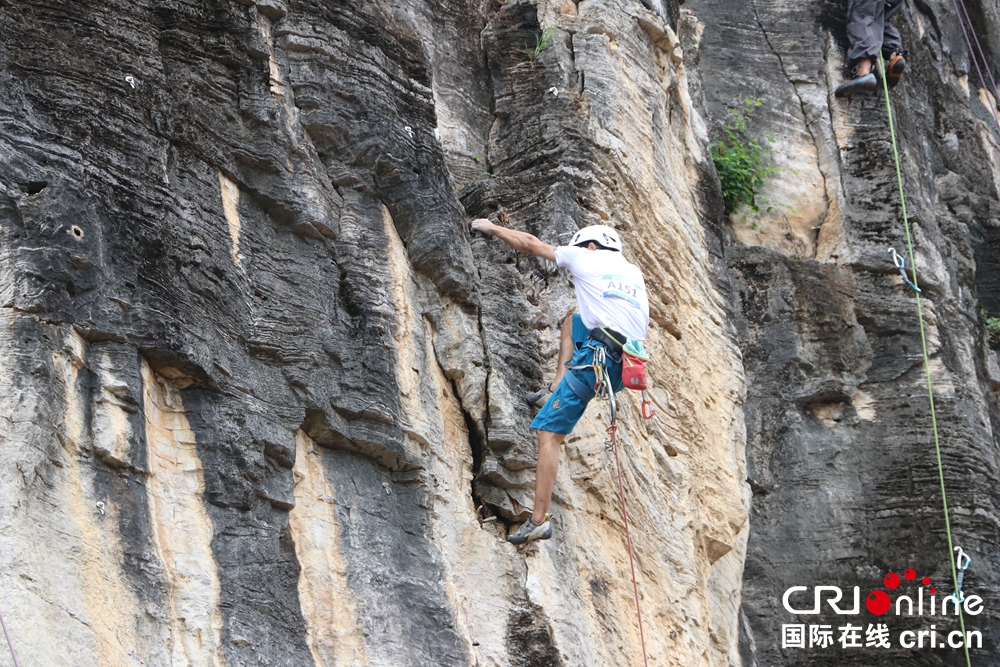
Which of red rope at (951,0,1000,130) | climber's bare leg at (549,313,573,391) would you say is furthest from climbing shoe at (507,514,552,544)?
red rope at (951,0,1000,130)

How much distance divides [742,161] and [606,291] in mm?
7255

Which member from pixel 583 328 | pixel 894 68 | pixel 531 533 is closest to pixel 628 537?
pixel 531 533

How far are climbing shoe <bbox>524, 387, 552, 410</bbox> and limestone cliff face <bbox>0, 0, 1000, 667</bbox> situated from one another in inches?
5.6

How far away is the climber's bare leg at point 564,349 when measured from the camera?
31.0 feet

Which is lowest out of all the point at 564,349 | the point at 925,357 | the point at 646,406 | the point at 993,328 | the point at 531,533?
the point at 531,533

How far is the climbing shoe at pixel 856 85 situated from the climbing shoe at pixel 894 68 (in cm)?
42

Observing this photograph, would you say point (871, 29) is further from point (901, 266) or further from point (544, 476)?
point (544, 476)

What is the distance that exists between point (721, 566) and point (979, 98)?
11692mm

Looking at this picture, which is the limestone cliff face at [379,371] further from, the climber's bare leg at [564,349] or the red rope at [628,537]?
the climber's bare leg at [564,349]

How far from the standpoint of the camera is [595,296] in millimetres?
9039

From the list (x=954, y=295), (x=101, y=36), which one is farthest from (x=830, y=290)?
(x=101, y=36)

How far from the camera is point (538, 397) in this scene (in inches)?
374

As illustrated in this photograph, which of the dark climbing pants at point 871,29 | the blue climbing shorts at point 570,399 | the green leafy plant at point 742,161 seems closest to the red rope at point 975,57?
the dark climbing pants at point 871,29

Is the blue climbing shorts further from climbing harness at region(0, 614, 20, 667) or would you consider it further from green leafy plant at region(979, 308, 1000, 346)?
green leafy plant at region(979, 308, 1000, 346)
